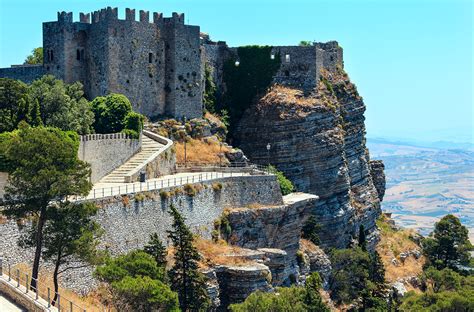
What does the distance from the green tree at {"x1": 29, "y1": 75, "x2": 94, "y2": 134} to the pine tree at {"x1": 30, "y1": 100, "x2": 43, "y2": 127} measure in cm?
45

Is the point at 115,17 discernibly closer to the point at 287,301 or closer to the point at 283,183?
the point at 283,183

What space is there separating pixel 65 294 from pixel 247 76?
39.1 metres

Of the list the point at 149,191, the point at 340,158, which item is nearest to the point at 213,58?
the point at 340,158

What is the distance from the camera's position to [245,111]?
7769 cm

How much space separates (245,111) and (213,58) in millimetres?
4922

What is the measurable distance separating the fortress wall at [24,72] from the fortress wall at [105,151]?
874cm

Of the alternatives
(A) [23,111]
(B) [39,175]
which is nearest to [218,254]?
(A) [23,111]

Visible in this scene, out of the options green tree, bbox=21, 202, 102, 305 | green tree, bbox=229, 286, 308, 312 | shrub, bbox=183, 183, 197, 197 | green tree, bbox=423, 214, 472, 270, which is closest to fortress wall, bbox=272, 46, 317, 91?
green tree, bbox=423, 214, 472, 270

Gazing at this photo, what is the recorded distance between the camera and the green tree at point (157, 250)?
47.8 m

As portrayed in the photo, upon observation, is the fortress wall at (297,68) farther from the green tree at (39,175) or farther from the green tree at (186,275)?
the green tree at (39,175)

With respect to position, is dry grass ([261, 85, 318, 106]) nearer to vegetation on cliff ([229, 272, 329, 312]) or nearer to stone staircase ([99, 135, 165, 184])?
stone staircase ([99, 135, 165, 184])

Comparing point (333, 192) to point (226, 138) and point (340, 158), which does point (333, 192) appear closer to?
point (340, 158)

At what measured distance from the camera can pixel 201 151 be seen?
2704 inches

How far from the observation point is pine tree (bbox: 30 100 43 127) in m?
53.1
